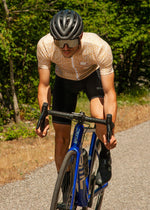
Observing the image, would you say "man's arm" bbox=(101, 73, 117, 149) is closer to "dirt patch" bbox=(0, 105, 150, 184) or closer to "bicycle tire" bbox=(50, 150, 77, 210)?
"bicycle tire" bbox=(50, 150, 77, 210)

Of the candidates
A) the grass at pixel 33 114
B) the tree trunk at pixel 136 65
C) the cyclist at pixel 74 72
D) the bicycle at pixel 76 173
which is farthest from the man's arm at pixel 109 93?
the tree trunk at pixel 136 65

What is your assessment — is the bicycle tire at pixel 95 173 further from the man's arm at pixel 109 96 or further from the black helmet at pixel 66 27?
the black helmet at pixel 66 27

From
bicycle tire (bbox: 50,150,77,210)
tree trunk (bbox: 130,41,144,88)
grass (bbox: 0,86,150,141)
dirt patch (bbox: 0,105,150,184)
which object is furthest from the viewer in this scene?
tree trunk (bbox: 130,41,144,88)

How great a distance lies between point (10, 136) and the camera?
28.9 ft

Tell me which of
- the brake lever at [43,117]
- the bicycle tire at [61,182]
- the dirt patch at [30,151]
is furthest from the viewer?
the dirt patch at [30,151]

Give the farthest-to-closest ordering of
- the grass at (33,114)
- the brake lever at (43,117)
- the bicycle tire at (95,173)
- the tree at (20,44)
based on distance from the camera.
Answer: the tree at (20,44) < the grass at (33,114) < the bicycle tire at (95,173) < the brake lever at (43,117)

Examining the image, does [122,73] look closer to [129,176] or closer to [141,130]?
[141,130]

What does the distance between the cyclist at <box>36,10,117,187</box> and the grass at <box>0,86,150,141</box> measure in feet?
16.8

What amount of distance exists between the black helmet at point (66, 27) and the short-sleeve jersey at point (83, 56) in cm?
24

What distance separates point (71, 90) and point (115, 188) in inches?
68.4

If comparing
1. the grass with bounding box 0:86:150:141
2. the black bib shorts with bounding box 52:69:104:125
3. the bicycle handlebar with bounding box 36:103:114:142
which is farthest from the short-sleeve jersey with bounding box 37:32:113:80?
the grass with bounding box 0:86:150:141

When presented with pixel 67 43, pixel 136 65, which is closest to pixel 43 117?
pixel 67 43

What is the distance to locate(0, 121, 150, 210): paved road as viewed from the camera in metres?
4.14

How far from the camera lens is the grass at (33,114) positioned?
354 inches
